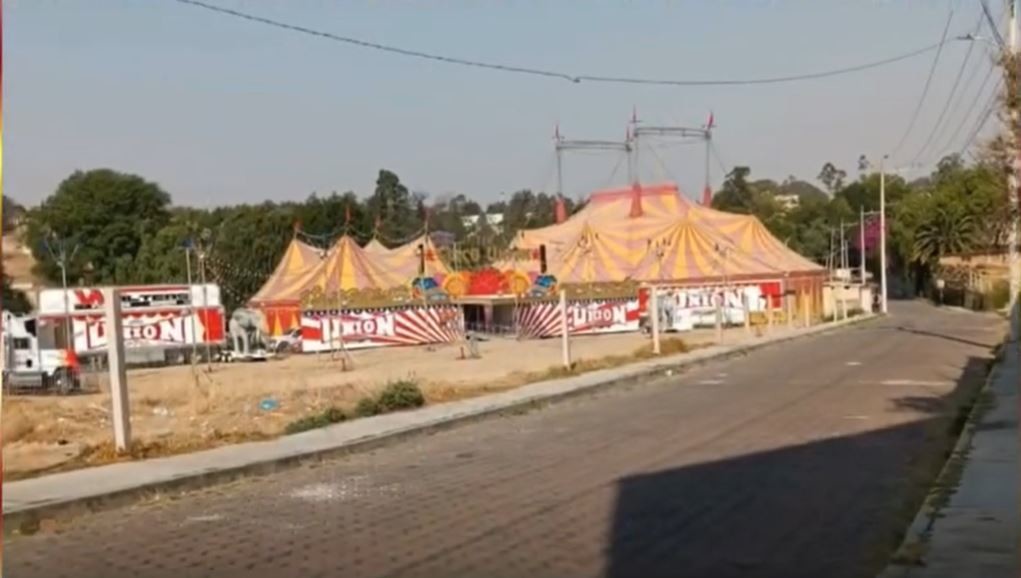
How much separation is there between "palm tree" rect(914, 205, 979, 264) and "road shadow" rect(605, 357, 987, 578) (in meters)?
84.1

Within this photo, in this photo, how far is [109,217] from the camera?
8394cm

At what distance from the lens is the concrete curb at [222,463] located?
12500 mm

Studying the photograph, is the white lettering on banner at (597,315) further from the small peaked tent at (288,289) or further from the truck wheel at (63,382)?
the truck wheel at (63,382)

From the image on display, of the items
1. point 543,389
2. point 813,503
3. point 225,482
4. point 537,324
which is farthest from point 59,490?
point 537,324

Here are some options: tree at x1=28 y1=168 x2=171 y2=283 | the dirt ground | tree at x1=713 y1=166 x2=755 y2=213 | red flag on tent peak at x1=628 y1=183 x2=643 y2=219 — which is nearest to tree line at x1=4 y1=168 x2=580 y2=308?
tree at x1=28 y1=168 x2=171 y2=283

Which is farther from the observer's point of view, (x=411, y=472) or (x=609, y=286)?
(x=609, y=286)

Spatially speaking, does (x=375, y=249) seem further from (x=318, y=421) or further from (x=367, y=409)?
(x=318, y=421)

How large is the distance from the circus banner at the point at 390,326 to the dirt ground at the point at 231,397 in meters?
6.03

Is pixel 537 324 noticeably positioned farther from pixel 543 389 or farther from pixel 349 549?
pixel 349 549

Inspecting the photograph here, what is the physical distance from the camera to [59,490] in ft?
43.3

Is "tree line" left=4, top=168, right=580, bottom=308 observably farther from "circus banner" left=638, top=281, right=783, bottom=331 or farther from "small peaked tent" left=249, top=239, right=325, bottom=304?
"circus banner" left=638, top=281, right=783, bottom=331

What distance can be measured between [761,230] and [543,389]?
195 ft

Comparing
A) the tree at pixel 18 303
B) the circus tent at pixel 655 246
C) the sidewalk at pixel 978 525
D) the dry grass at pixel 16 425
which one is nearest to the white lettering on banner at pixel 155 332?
the tree at pixel 18 303

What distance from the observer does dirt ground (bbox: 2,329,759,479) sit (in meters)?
18.8
